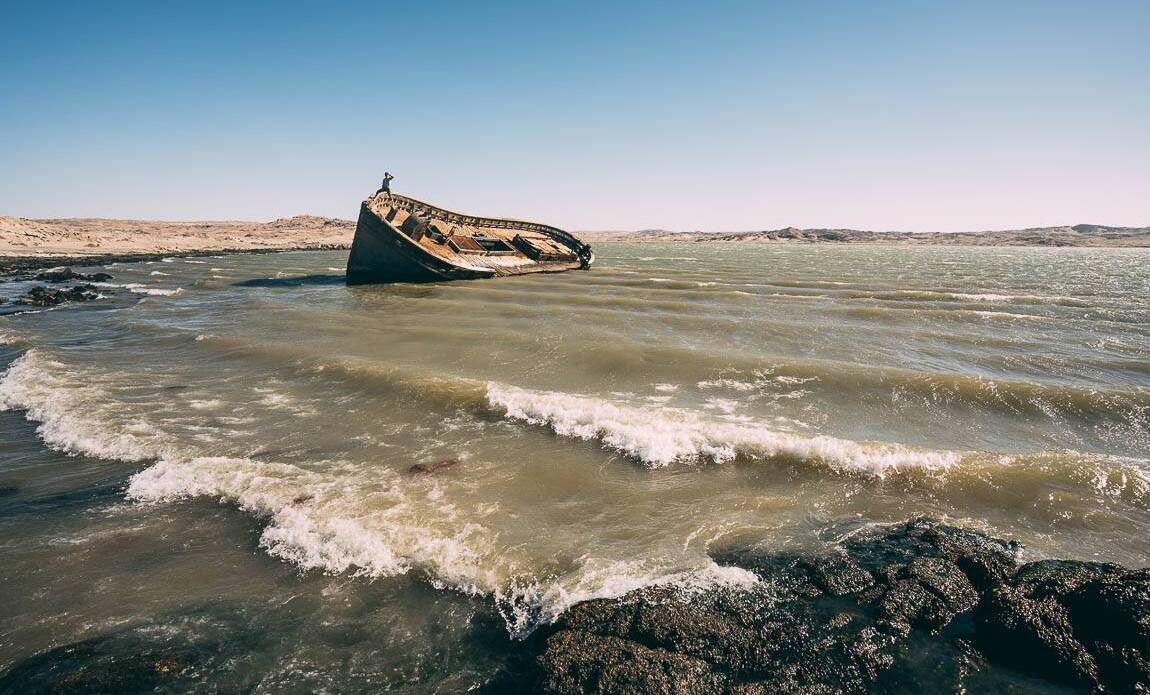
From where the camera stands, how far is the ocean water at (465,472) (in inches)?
191

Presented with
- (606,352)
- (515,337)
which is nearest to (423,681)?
(606,352)

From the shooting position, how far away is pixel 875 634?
14.5ft

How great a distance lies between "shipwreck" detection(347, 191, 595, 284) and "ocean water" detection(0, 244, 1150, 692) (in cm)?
1335

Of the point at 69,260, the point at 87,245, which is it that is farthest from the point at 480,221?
the point at 87,245

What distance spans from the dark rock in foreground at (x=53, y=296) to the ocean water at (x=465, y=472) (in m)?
7.93

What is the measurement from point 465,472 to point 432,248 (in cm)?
2632

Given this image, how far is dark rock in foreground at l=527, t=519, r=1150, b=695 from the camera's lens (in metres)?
3.92

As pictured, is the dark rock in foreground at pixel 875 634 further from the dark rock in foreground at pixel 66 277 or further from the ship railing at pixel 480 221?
the dark rock in foreground at pixel 66 277

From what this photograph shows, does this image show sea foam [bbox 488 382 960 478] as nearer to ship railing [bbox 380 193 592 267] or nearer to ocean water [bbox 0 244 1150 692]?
ocean water [bbox 0 244 1150 692]

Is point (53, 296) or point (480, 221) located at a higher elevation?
point (480, 221)

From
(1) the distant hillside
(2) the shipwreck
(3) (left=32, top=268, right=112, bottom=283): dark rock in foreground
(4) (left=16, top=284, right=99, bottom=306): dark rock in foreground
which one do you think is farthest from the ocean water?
(1) the distant hillside

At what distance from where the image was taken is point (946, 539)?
568cm

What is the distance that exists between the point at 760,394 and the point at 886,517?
5.15 metres

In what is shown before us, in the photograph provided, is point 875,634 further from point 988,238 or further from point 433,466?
point 988,238
